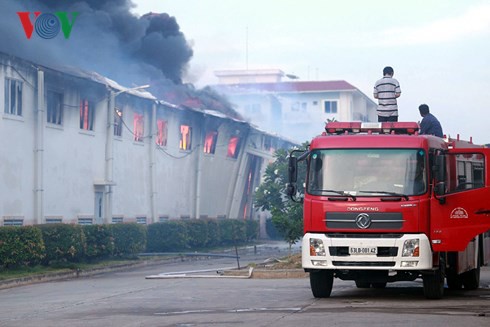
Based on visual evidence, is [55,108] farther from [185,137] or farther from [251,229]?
[251,229]

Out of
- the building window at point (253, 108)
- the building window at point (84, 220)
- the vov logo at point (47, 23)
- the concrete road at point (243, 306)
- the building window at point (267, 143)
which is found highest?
the building window at point (253, 108)

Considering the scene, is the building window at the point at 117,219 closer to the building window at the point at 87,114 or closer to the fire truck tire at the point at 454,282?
the building window at the point at 87,114

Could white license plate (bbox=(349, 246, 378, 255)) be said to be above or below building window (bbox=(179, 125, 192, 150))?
below

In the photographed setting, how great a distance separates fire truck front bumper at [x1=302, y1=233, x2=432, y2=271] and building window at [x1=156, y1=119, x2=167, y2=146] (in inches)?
1303

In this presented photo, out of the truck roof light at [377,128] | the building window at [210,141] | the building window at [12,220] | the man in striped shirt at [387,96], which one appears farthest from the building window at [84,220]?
the truck roof light at [377,128]

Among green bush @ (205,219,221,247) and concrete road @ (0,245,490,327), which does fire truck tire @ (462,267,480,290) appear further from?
green bush @ (205,219,221,247)

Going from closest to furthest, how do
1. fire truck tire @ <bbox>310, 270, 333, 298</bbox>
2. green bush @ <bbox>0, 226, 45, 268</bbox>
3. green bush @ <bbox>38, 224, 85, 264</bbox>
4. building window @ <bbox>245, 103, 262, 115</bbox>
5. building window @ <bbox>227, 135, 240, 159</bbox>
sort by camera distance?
1. fire truck tire @ <bbox>310, 270, 333, 298</bbox>
2. green bush @ <bbox>0, 226, 45, 268</bbox>
3. green bush @ <bbox>38, 224, 85, 264</bbox>
4. building window @ <bbox>227, 135, 240, 159</bbox>
5. building window @ <bbox>245, 103, 262, 115</bbox>

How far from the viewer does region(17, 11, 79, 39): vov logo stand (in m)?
40.9

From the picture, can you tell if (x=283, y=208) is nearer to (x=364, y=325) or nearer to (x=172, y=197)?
(x=172, y=197)

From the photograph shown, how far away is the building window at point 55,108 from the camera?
123 ft

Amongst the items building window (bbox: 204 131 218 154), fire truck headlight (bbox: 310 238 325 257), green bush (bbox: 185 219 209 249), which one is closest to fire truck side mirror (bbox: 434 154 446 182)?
fire truck headlight (bbox: 310 238 325 257)

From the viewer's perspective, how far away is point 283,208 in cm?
4244

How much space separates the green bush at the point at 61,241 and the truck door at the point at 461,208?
1814 centimetres

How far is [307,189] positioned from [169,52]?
1526 inches
